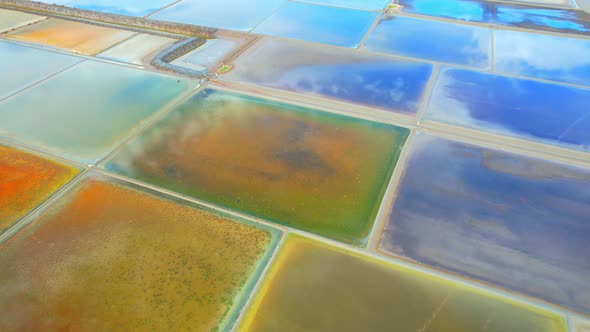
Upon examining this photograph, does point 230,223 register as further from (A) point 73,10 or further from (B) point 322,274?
(A) point 73,10

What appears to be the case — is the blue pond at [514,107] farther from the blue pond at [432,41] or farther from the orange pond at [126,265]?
the orange pond at [126,265]

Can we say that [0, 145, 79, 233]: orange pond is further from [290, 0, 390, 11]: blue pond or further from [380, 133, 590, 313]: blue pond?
[290, 0, 390, 11]: blue pond

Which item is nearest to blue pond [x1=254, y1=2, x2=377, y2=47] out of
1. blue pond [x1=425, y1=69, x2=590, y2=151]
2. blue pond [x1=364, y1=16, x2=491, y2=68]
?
blue pond [x1=364, y1=16, x2=491, y2=68]

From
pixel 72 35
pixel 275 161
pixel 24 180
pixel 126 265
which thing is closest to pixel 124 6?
pixel 72 35

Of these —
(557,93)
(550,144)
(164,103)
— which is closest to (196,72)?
(164,103)

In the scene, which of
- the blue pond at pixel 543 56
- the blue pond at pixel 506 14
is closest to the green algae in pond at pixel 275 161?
the blue pond at pixel 543 56

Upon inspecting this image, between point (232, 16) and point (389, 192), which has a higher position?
point (232, 16)
